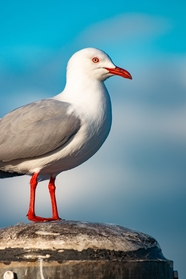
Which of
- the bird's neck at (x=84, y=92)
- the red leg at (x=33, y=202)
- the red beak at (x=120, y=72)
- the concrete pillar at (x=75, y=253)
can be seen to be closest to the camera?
the concrete pillar at (x=75, y=253)

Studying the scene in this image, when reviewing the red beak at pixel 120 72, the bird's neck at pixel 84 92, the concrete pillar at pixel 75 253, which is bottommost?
the concrete pillar at pixel 75 253

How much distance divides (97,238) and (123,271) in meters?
0.45

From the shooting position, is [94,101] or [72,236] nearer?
[72,236]

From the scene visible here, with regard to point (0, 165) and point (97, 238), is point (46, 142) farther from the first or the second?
point (97, 238)

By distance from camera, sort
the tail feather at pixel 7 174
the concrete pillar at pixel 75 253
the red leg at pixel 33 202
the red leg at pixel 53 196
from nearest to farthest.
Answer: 1. the concrete pillar at pixel 75 253
2. the red leg at pixel 33 202
3. the red leg at pixel 53 196
4. the tail feather at pixel 7 174

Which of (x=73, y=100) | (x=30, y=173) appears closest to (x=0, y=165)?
(x=30, y=173)

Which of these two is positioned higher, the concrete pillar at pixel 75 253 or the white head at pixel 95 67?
the white head at pixel 95 67

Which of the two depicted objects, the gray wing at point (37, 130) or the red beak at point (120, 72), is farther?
the red beak at point (120, 72)

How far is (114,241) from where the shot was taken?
616 cm

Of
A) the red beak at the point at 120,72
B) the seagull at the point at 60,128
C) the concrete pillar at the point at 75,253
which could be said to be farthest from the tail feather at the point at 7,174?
the concrete pillar at the point at 75,253

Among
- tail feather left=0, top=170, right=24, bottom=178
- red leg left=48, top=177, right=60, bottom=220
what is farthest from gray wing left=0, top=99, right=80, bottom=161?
red leg left=48, top=177, right=60, bottom=220

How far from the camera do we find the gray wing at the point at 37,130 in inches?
316

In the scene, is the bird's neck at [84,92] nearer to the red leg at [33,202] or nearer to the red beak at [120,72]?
the red beak at [120,72]

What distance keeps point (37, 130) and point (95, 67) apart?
142cm
